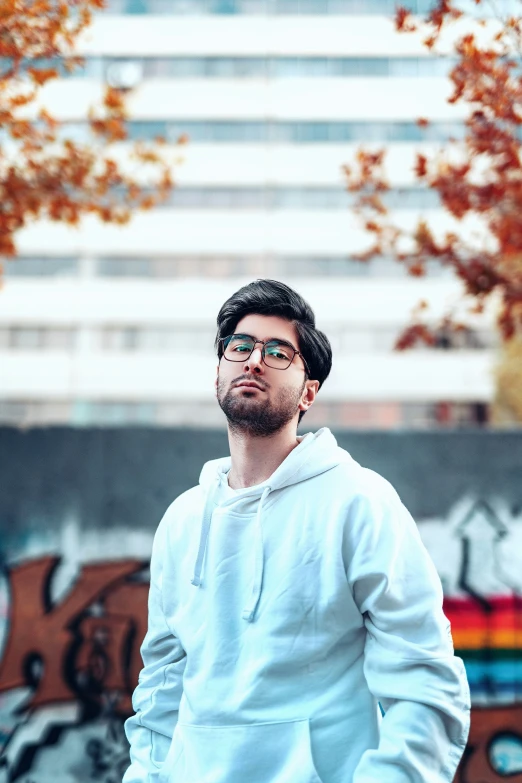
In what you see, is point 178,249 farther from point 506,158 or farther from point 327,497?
point 327,497

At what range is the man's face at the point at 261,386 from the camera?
Answer: 166 centimetres

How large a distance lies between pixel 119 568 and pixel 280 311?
257cm

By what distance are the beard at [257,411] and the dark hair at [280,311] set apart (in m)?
0.13

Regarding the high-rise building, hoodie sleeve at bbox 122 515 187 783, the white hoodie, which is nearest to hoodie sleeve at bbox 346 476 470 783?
the white hoodie

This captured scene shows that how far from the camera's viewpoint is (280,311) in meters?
1.76

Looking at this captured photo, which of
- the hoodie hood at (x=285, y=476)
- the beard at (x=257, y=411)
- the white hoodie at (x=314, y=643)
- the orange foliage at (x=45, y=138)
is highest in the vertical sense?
the orange foliage at (x=45, y=138)

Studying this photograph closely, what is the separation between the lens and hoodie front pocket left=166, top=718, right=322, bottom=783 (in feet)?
4.67

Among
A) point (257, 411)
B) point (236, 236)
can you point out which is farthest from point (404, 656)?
point (236, 236)

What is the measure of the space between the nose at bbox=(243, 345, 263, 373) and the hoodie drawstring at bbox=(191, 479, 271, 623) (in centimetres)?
27

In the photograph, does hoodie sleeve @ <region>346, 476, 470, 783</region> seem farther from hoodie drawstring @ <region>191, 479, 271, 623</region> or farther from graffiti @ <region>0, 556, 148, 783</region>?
graffiti @ <region>0, 556, 148, 783</region>

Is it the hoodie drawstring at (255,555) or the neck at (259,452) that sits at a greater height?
the neck at (259,452)

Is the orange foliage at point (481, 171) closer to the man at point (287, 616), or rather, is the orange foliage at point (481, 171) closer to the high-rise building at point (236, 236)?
the man at point (287, 616)

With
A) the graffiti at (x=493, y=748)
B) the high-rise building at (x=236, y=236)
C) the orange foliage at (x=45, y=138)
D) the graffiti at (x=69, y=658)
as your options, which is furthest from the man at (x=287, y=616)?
the high-rise building at (x=236, y=236)

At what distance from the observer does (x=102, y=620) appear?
3.89 meters
